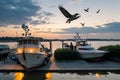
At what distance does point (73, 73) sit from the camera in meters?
24.2

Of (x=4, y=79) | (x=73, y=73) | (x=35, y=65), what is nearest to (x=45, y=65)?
(x=35, y=65)

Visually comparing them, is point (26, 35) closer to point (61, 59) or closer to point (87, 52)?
point (61, 59)

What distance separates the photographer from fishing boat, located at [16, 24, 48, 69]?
82.8 ft

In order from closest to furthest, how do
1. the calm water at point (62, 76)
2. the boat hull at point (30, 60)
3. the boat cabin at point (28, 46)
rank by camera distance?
the calm water at point (62, 76) < the boat hull at point (30, 60) < the boat cabin at point (28, 46)

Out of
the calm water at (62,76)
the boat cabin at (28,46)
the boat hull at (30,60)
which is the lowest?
the calm water at (62,76)

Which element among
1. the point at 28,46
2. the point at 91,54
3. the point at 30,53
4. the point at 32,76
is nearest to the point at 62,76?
the point at 32,76

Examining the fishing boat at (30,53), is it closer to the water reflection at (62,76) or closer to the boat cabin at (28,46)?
the boat cabin at (28,46)

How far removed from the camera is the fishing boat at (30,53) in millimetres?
25228

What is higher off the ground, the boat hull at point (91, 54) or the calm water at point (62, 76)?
the boat hull at point (91, 54)

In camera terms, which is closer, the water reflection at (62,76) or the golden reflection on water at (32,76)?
the water reflection at (62,76)

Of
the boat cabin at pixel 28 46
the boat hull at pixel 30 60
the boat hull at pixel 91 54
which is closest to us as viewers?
the boat hull at pixel 30 60

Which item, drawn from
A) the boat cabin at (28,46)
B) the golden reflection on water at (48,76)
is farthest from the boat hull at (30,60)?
the golden reflection on water at (48,76)

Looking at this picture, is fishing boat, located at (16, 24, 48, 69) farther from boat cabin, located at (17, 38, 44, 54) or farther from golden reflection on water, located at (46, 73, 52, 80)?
golden reflection on water, located at (46, 73, 52, 80)

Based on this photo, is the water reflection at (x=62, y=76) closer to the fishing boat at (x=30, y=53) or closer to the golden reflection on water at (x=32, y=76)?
the golden reflection on water at (x=32, y=76)
